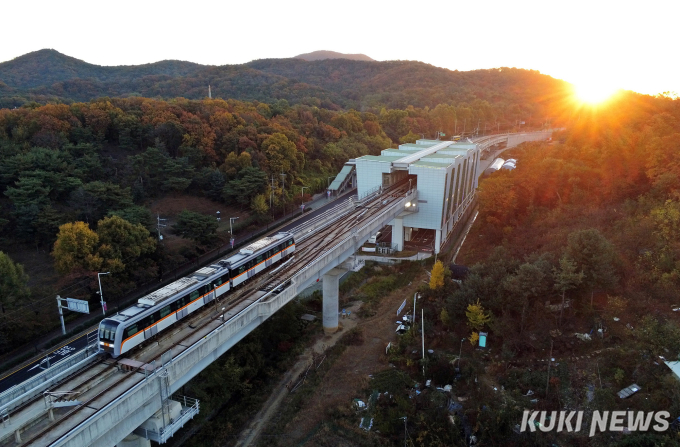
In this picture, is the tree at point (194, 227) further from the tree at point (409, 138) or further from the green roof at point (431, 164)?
the tree at point (409, 138)

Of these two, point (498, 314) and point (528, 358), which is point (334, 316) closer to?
point (498, 314)

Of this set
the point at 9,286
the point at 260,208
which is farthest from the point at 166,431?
the point at 260,208

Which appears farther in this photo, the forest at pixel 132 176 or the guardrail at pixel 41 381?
the forest at pixel 132 176

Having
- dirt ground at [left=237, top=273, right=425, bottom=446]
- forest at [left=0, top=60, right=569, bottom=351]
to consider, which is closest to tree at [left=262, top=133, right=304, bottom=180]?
forest at [left=0, top=60, right=569, bottom=351]

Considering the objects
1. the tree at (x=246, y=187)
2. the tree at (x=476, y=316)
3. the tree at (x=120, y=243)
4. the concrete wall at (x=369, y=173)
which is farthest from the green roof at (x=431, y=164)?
the tree at (x=120, y=243)

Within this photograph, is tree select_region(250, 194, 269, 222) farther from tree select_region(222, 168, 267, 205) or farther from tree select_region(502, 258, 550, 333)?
tree select_region(502, 258, 550, 333)

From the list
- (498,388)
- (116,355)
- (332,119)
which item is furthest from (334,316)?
(332,119)
